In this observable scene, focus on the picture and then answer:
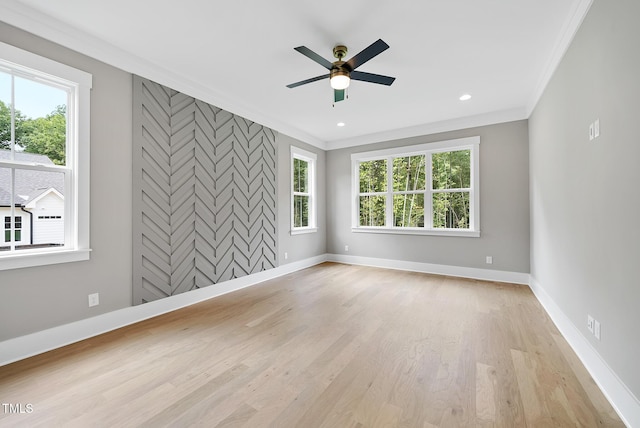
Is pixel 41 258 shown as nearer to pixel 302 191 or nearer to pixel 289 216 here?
pixel 289 216

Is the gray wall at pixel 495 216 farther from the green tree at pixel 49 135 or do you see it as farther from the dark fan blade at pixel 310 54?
the green tree at pixel 49 135

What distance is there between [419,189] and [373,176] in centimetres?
102

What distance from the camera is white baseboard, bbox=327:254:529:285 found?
14.3 ft

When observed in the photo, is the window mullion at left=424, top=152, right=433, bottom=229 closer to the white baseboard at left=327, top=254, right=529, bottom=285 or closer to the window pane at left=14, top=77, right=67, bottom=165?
the white baseboard at left=327, top=254, right=529, bottom=285

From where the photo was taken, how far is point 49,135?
237 centimetres

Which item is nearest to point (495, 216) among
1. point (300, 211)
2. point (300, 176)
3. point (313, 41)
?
point (300, 211)

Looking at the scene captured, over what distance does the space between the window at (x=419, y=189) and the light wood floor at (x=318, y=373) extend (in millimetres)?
1996

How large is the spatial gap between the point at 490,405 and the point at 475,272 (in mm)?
3455

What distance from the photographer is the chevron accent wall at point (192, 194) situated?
9.65ft

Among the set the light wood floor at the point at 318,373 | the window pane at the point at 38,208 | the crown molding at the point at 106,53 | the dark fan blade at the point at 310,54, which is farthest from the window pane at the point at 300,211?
the window pane at the point at 38,208

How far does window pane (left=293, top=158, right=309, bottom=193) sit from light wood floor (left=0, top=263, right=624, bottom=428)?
289 centimetres

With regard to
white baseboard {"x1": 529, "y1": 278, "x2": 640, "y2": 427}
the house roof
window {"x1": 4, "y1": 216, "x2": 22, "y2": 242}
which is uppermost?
the house roof

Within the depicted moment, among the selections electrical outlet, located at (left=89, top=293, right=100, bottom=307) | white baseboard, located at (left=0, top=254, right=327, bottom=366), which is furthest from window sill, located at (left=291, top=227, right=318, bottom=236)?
electrical outlet, located at (left=89, top=293, right=100, bottom=307)

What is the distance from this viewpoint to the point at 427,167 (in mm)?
5105
